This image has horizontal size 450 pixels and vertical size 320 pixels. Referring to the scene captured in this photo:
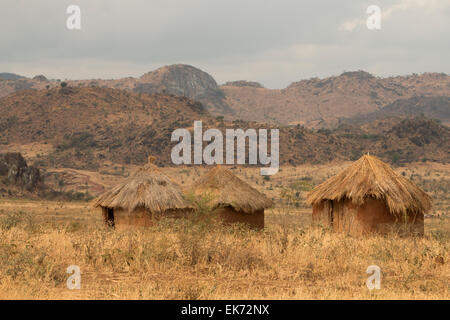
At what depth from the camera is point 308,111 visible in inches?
3649

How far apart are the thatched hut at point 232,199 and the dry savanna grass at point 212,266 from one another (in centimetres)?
360

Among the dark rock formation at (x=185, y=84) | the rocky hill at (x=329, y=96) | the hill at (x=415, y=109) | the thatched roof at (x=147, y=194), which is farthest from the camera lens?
the dark rock formation at (x=185, y=84)

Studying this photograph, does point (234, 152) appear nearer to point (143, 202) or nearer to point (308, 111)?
point (143, 202)

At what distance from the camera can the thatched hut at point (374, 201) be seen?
13141 mm

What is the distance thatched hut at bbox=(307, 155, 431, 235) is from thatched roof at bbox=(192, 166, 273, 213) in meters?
1.81

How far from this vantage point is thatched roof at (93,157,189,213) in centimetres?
1412

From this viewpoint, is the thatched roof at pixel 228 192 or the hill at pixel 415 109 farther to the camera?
the hill at pixel 415 109

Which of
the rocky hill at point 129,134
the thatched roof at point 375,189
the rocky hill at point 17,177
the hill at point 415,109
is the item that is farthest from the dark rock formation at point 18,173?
the hill at point 415,109

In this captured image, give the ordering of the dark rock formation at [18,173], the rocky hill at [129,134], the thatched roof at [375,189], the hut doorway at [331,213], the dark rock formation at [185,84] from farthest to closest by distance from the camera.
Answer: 1. the dark rock formation at [185,84]
2. the rocky hill at [129,134]
3. the dark rock formation at [18,173]
4. the hut doorway at [331,213]
5. the thatched roof at [375,189]

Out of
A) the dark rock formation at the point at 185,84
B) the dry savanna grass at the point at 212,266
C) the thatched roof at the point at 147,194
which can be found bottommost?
the dry savanna grass at the point at 212,266

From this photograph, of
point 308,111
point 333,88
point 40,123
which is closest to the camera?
point 40,123

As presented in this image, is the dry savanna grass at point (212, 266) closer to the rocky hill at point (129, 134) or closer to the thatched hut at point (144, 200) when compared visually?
the thatched hut at point (144, 200)

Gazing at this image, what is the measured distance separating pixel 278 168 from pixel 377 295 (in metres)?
36.9
